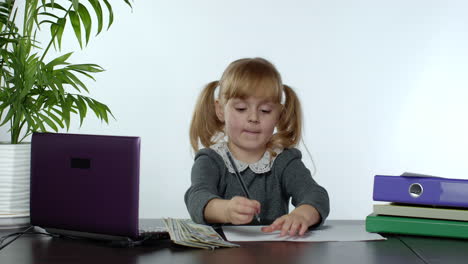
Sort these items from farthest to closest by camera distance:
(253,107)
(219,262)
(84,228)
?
(253,107), (84,228), (219,262)

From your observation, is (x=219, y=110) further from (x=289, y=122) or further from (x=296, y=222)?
(x=296, y=222)

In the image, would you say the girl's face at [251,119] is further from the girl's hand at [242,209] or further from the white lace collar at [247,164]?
the girl's hand at [242,209]

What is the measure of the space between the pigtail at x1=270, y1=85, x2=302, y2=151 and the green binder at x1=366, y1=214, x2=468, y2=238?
0.59 meters

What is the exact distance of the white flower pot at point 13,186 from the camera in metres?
1.44

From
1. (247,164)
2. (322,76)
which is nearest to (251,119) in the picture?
(247,164)

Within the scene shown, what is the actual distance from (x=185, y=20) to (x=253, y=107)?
2155mm

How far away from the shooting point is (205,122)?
6.28 feet

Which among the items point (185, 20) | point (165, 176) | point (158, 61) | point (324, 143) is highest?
point (185, 20)

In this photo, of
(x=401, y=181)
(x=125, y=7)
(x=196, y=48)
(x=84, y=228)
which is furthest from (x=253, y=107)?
(x=125, y=7)

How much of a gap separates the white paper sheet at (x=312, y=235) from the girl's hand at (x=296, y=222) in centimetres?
2

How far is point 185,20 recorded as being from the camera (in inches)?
147

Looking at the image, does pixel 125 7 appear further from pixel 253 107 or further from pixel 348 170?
pixel 253 107

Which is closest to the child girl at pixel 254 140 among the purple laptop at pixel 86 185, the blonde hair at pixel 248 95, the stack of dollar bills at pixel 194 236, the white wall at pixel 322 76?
the blonde hair at pixel 248 95

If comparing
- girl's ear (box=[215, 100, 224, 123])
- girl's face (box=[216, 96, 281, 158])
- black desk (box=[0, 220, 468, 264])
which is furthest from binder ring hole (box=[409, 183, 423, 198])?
girl's ear (box=[215, 100, 224, 123])
